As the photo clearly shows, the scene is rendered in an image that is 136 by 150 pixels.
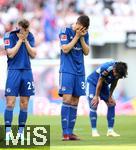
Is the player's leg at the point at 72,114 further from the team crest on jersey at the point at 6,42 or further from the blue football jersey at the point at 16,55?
the team crest on jersey at the point at 6,42

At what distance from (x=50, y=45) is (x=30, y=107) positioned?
439 cm

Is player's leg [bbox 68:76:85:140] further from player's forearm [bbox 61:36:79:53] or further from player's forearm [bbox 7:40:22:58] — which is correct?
player's forearm [bbox 7:40:22:58]

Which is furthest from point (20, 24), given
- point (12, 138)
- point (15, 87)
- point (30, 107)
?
point (30, 107)

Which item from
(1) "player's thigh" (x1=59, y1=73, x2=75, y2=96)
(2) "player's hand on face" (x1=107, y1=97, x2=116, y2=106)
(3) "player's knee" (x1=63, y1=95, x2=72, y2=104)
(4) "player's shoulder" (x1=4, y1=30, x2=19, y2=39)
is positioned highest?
(4) "player's shoulder" (x1=4, y1=30, x2=19, y2=39)

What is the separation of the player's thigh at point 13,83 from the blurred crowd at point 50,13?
42.5 feet

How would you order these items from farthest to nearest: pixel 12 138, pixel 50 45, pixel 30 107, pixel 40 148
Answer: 1. pixel 50 45
2. pixel 30 107
3. pixel 12 138
4. pixel 40 148

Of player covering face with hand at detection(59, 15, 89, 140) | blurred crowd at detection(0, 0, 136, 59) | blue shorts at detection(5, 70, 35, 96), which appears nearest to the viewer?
blue shorts at detection(5, 70, 35, 96)

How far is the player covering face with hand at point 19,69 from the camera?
13.3 meters

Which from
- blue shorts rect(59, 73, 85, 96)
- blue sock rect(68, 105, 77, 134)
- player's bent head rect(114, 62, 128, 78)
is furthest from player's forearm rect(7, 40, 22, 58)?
player's bent head rect(114, 62, 128, 78)

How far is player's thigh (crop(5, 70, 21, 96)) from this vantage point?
44.1 ft

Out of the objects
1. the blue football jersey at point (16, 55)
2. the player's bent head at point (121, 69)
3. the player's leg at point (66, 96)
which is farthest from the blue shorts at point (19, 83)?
the player's bent head at point (121, 69)

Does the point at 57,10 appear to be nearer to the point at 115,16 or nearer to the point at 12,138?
the point at 115,16

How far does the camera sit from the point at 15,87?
1345cm
